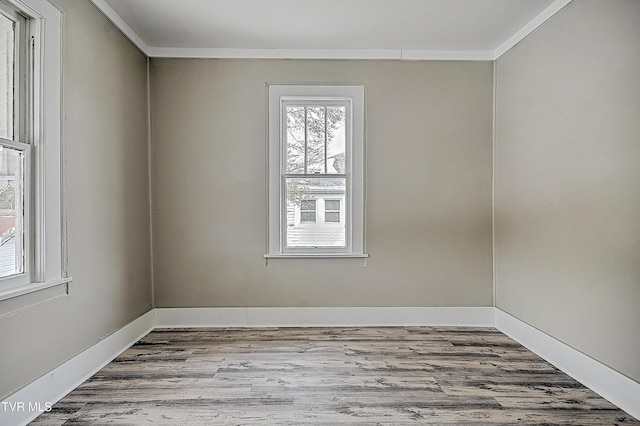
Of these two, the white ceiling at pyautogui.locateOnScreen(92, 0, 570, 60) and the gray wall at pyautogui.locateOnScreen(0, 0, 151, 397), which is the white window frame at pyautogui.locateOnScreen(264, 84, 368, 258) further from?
the gray wall at pyautogui.locateOnScreen(0, 0, 151, 397)

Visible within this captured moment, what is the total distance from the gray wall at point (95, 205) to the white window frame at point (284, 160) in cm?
119

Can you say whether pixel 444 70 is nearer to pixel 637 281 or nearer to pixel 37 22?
pixel 637 281

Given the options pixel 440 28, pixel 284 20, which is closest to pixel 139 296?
pixel 284 20

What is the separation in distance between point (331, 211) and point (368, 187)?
1.43 ft

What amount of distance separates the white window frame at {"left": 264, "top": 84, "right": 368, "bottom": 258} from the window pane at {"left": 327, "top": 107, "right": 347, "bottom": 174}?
0.06m

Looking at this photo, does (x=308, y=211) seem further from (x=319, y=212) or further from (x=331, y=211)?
(x=331, y=211)

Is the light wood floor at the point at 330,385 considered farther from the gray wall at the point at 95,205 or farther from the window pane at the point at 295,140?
the window pane at the point at 295,140

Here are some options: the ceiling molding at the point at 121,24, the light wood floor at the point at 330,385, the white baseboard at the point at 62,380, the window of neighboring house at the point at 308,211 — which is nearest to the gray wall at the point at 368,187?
the ceiling molding at the point at 121,24

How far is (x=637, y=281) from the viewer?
2518 millimetres

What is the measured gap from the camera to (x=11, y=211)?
243 centimetres

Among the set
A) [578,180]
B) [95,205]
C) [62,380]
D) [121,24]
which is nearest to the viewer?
[62,380]

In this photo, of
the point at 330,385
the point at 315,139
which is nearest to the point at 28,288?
the point at 330,385

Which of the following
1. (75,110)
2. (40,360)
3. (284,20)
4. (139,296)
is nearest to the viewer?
(40,360)

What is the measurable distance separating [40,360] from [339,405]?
5.75 feet
